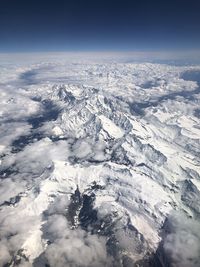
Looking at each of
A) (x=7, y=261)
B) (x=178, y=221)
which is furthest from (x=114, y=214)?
(x=7, y=261)

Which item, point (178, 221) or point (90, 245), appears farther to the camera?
point (178, 221)

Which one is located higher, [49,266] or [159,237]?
[49,266]

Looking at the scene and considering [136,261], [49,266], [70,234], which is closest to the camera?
[49,266]

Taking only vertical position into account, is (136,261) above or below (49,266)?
below

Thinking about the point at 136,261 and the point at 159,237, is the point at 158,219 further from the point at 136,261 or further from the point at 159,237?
the point at 136,261

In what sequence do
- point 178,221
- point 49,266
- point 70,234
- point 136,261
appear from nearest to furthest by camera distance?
point 49,266 < point 136,261 < point 70,234 < point 178,221

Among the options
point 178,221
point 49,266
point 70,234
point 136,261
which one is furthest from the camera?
point 178,221

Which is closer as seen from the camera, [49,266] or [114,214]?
[49,266]

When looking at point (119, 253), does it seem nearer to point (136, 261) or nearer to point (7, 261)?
Result: point (136, 261)

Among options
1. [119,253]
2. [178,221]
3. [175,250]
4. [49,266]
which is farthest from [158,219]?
[49,266]
